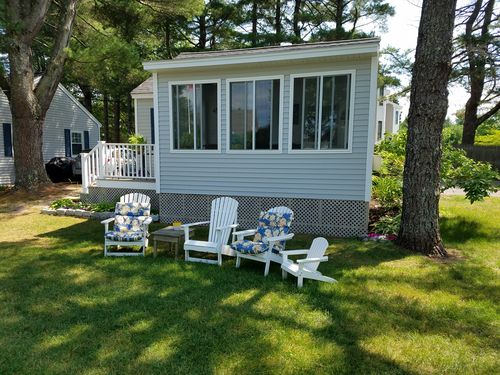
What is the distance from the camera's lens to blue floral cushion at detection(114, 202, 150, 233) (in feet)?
19.6

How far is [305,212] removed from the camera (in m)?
7.11

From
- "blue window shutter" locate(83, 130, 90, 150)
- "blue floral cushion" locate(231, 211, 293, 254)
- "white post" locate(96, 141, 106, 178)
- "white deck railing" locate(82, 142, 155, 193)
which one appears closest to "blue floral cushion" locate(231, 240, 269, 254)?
"blue floral cushion" locate(231, 211, 293, 254)

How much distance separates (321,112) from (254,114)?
4.48 feet

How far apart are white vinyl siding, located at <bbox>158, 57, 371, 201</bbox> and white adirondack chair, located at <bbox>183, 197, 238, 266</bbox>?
1552 millimetres

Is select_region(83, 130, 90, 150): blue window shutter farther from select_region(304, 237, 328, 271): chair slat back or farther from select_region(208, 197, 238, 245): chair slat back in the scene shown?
select_region(304, 237, 328, 271): chair slat back

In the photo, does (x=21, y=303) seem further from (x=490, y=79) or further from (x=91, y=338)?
(x=490, y=79)

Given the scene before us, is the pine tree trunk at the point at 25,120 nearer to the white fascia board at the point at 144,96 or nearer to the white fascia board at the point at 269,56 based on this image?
the white fascia board at the point at 144,96

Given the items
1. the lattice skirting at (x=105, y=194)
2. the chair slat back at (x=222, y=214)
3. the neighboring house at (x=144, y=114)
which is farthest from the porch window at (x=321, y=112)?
the neighboring house at (x=144, y=114)

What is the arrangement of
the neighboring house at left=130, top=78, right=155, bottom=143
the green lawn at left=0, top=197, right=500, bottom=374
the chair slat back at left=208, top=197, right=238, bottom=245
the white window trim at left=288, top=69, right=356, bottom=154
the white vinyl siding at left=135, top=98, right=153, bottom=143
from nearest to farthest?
the green lawn at left=0, top=197, right=500, bottom=374
the chair slat back at left=208, top=197, right=238, bottom=245
the white window trim at left=288, top=69, right=356, bottom=154
the neighboring house at left=130, top=78, right=155, bottom=143
the white vinyl siding at left=135, top=98, right=153, bottom=143

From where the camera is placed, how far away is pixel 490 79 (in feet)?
53.0

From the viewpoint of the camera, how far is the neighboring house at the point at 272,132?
21.4ft

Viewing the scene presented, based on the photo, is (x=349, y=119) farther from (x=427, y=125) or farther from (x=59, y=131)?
(x=59, y=131)

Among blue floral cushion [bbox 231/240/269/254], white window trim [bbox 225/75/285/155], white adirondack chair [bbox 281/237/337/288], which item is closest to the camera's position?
white adirondack chair [bbox 281/237/337/288]

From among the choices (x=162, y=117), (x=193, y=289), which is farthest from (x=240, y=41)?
(x=193, y=289)
